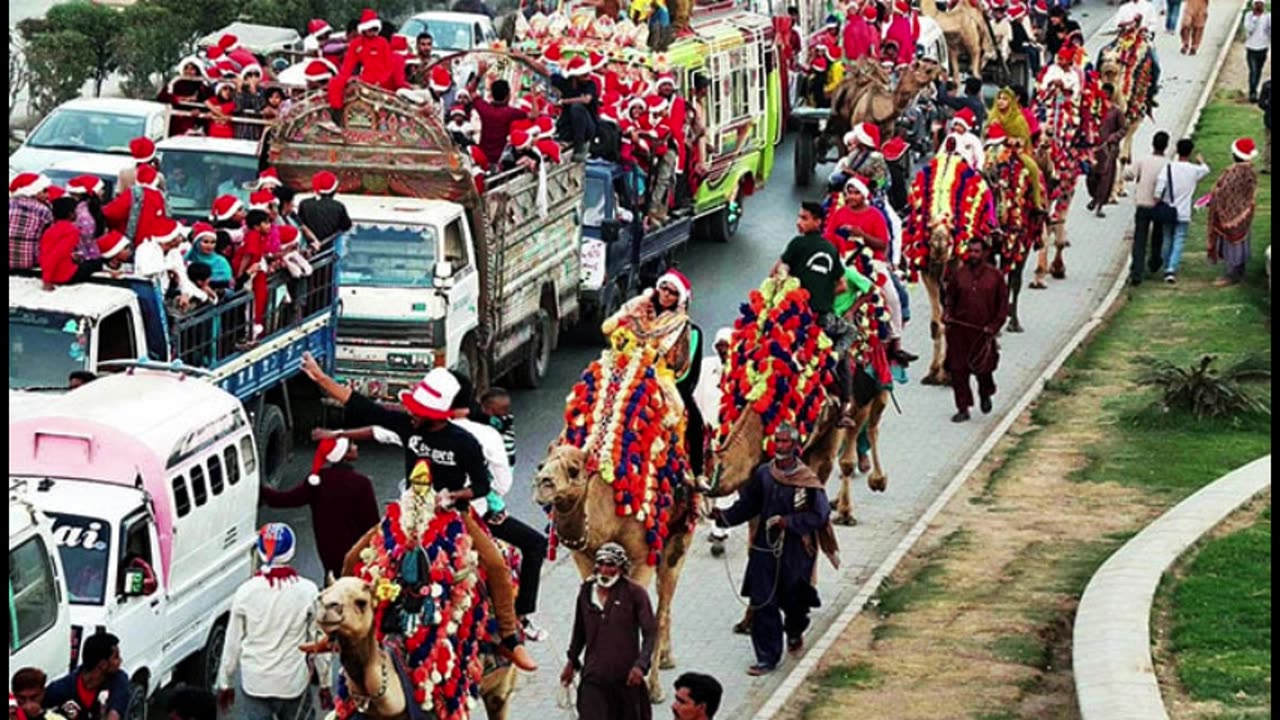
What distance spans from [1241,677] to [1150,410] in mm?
9086

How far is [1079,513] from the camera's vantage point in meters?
23.0

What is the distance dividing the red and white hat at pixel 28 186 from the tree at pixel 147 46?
17585mm

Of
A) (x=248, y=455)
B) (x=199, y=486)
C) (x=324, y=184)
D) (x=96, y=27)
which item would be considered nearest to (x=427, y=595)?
(x=199, y=486)

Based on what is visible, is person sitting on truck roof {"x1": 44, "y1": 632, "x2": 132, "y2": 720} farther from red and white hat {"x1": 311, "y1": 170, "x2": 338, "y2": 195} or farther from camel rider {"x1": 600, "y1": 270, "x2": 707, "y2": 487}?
red and white hat {"x1": 311, "y1": 170, "x2": 338, "y2": 195}

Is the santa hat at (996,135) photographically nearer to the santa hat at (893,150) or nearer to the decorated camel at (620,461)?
the santa hat at (893,150)

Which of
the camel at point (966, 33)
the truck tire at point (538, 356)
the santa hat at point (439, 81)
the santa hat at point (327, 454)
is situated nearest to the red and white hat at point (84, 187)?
the truck tire at point (538, 356)

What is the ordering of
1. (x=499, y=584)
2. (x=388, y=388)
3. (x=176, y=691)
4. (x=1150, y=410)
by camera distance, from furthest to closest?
(x=1150, y=410)
(x=388, y=388)
(x=499, y=584)
(x=176, y=691)

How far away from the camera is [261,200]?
24.0 meters

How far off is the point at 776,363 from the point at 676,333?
4.69 ft

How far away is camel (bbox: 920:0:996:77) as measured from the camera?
46.3 m

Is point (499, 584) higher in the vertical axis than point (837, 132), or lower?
higher

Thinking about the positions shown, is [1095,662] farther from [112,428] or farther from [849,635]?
[112,428]

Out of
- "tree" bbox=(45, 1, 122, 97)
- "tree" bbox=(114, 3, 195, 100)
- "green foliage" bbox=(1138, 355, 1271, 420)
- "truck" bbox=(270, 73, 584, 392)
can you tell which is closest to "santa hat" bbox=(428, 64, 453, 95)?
"truck" bbox=(270, 73, 584, 392)

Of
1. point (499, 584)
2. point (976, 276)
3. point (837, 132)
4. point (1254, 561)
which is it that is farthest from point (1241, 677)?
point (837, 132)
